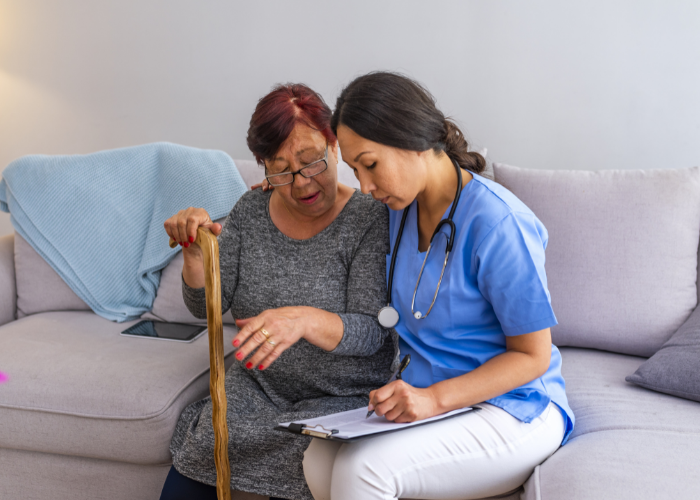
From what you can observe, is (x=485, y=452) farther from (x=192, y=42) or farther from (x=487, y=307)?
(x=192, y=42)

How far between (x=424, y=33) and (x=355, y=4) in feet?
0.99

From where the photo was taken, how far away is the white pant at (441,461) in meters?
1.00

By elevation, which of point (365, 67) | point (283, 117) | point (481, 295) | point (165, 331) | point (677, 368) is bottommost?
point (165, 331)

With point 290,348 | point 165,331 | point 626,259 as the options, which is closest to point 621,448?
point 626,259

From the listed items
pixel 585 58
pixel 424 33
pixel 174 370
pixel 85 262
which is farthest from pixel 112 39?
pixel 585 58

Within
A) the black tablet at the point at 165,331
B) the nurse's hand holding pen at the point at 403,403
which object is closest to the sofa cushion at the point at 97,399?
the black tablet at the point at 165,331

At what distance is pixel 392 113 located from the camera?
108 centimetres

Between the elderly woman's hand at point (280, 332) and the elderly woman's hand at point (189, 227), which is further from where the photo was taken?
the elderly woman's hand at point (189, 227)

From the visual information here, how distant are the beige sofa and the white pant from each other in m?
0.25

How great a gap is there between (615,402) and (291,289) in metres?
0.81

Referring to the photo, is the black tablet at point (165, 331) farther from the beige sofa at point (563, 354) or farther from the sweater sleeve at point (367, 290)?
the sweater sleeve at point (367, 290)

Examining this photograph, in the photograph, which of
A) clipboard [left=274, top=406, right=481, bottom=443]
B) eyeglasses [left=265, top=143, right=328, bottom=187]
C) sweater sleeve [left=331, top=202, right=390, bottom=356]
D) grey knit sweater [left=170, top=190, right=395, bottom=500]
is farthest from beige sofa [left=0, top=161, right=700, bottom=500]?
eyeglasses [left=265, top=143, right=328, bottom=187]

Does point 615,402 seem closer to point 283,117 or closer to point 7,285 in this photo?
point 283,117

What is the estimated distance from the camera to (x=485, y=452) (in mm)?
1033
